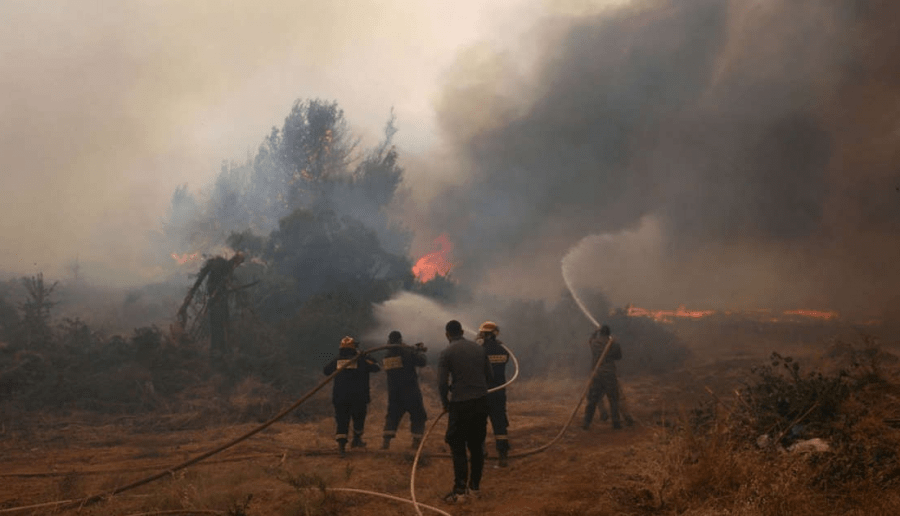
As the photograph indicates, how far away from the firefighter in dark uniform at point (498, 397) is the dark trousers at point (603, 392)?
2.80 meters

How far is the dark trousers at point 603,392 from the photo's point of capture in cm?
1140

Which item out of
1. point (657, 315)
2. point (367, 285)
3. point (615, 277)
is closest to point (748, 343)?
point (657, 315)

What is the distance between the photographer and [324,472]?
7.54m

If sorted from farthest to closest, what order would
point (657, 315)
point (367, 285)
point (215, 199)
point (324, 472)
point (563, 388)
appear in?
point (215, 199), point (657, 315), point (367, 285), point (563, 388), point (324, 472)

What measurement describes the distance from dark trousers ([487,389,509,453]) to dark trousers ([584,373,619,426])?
299 cm

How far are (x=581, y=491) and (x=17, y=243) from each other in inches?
1554

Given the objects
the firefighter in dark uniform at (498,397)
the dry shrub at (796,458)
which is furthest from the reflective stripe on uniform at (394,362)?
the dry shrub at (796,458)

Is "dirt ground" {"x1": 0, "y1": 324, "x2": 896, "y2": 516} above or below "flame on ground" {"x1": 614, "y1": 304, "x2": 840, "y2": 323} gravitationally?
below

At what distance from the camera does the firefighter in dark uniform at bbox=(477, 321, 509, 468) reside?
8.88 metres

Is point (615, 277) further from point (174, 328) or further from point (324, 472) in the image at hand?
point (324, 472)

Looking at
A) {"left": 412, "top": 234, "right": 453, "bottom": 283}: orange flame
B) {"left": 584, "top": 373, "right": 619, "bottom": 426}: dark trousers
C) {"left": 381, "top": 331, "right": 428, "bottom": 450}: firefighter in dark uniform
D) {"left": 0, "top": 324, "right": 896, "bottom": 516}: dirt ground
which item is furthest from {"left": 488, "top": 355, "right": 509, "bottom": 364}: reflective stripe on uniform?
{"left": 412, "top": 234, "right": 453, "bottom": 283}: orange flame

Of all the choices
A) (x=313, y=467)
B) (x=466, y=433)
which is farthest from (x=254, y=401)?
(x=466, y=433)

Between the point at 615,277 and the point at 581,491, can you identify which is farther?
the point at 615,277

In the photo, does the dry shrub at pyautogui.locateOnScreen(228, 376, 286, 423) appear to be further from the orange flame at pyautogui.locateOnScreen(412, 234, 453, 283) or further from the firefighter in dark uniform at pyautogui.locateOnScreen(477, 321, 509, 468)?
the orange flame at pyautogui.locateOnScreen(412, 234, 453, 283)
